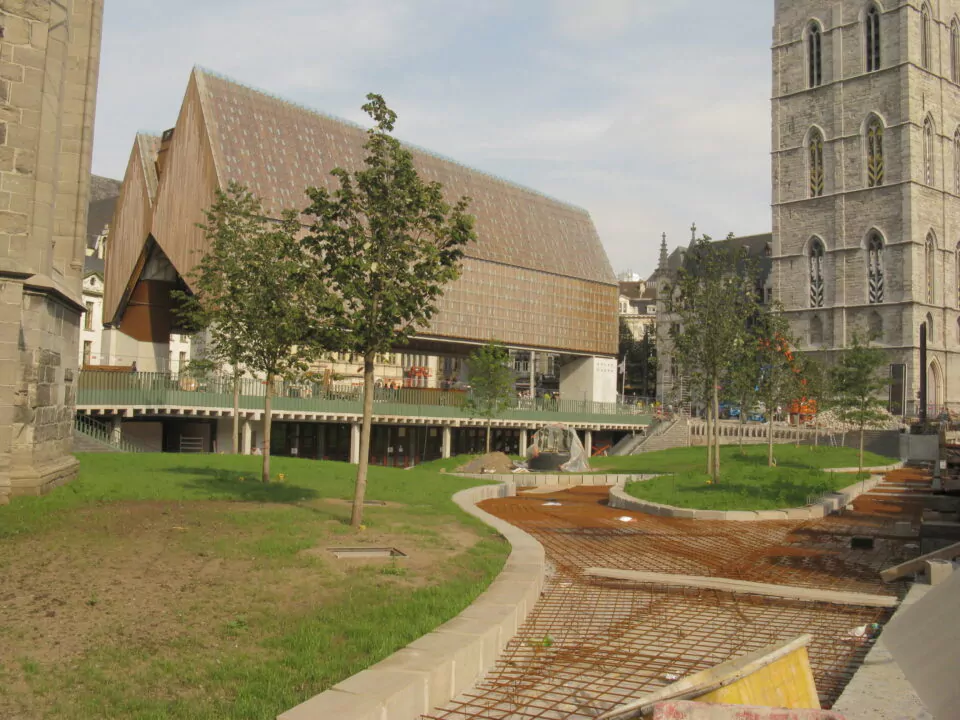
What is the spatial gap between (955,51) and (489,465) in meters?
71.0

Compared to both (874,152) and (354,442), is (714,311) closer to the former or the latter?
(354,442)

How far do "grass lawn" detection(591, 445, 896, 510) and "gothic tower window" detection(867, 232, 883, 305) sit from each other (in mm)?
39304

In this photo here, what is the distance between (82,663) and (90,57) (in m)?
14.1

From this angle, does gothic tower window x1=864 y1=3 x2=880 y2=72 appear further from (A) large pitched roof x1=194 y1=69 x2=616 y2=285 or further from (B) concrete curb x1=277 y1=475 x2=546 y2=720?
(B) concrete curb x1=277 y1=475 x2=546 y2=720

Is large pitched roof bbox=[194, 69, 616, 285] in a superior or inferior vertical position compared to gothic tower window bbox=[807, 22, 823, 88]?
inferior

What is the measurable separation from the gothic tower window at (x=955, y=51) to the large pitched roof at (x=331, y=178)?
37.7 metres

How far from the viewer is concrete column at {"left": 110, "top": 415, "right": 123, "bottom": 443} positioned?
3722 centimetres

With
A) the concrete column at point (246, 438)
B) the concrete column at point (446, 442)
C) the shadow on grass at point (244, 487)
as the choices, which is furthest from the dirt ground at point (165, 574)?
the concrete column at point (446, 442)

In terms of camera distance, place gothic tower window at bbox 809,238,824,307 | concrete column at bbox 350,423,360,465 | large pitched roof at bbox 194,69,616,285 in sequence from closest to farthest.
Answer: concrete column at bbox 350,423,360,465
large pitched roof at bbox 194,69,616,285
gothic tower window at bbox 809,238,824,307

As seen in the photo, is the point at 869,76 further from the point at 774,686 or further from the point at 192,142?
the point at 774,686

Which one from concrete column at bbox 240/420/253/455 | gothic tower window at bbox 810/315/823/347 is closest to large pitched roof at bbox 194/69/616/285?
concrete column at bbox 240/420/253/455

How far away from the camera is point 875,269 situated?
74.2 m

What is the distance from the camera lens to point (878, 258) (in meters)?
74.2

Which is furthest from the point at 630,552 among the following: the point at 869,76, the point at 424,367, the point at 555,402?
the point at 869,76
